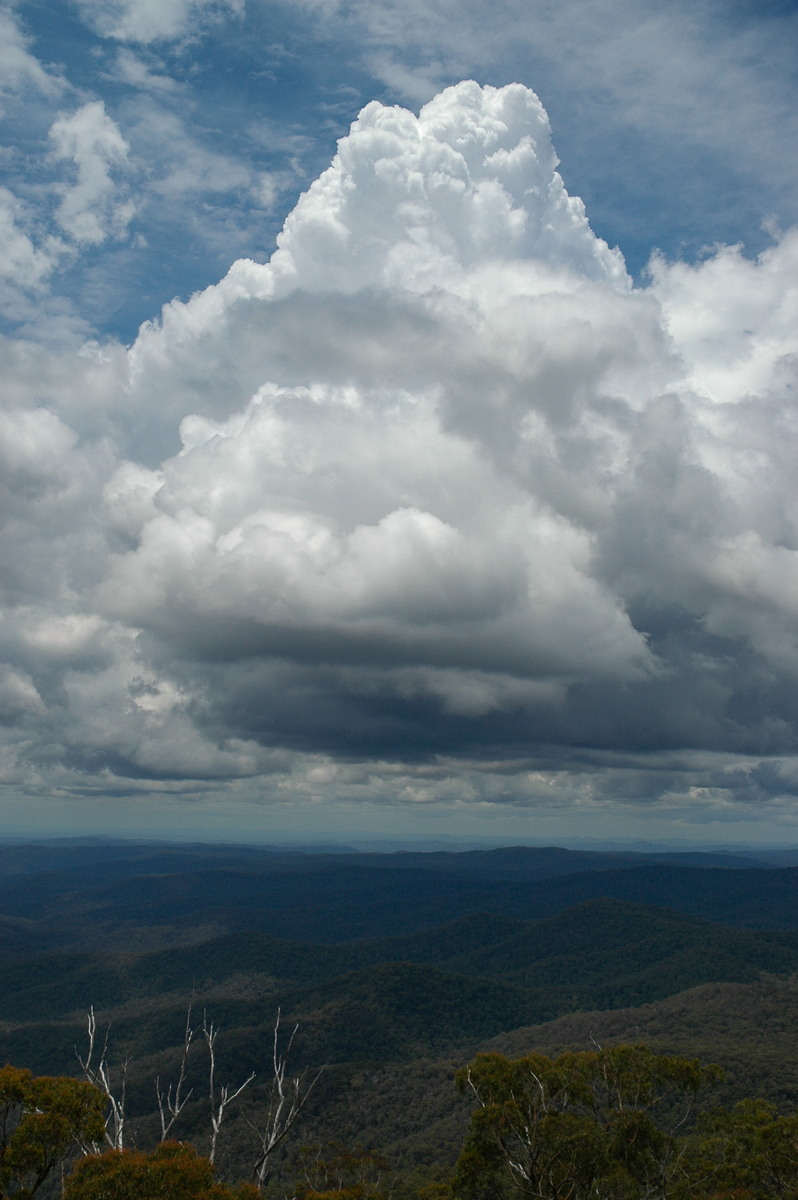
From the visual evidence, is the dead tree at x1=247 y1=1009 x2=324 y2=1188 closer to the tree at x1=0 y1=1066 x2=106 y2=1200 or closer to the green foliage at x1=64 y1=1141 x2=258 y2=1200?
the green foliage at x1=64 y1=1141 x2=258 y2=1200

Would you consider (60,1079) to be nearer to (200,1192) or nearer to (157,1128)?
(200,1192)

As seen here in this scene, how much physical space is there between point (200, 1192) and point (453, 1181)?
59.0 feet

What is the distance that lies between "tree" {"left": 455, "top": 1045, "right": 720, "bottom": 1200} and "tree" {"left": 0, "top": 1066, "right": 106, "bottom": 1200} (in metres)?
17.8

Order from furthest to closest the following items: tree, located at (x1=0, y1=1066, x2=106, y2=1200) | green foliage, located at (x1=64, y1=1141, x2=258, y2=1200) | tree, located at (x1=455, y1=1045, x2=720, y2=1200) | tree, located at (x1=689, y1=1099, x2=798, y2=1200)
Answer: tree, located at (x1=689, y1=1099, x2=798, y2=1200)
tree, located at (x1=455, y1=1045, x2=720, y2=1200)
tree, located at (x1=0, y1=1066, x2=106, y2=1200)
green foliage, located at (x1=64, y1=1141, x2=258, y2=1200)

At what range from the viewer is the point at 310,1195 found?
30984mm

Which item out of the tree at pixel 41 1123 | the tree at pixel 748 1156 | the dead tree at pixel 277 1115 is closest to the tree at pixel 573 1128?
the tree at pixel 748 1156

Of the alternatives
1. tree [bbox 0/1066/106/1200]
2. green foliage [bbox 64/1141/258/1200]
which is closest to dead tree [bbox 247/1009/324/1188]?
green foliage [bbox 64/1141/258/1200]

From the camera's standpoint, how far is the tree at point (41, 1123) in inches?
1009

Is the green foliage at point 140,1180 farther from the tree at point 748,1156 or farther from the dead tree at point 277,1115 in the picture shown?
the tree at point 748,1156

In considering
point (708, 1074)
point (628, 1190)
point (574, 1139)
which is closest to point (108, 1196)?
point (574, 1139)

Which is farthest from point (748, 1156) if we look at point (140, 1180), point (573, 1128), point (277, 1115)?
point (140, 1180)

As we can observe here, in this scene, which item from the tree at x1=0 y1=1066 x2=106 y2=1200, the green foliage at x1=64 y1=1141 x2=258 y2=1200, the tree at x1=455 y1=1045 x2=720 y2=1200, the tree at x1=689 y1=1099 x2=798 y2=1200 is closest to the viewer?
the green foliage at x1=64 y1=1141 x2=258 y2=1200

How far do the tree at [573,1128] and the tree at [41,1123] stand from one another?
58.5 feet

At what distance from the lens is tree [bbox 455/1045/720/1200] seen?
33312mm
